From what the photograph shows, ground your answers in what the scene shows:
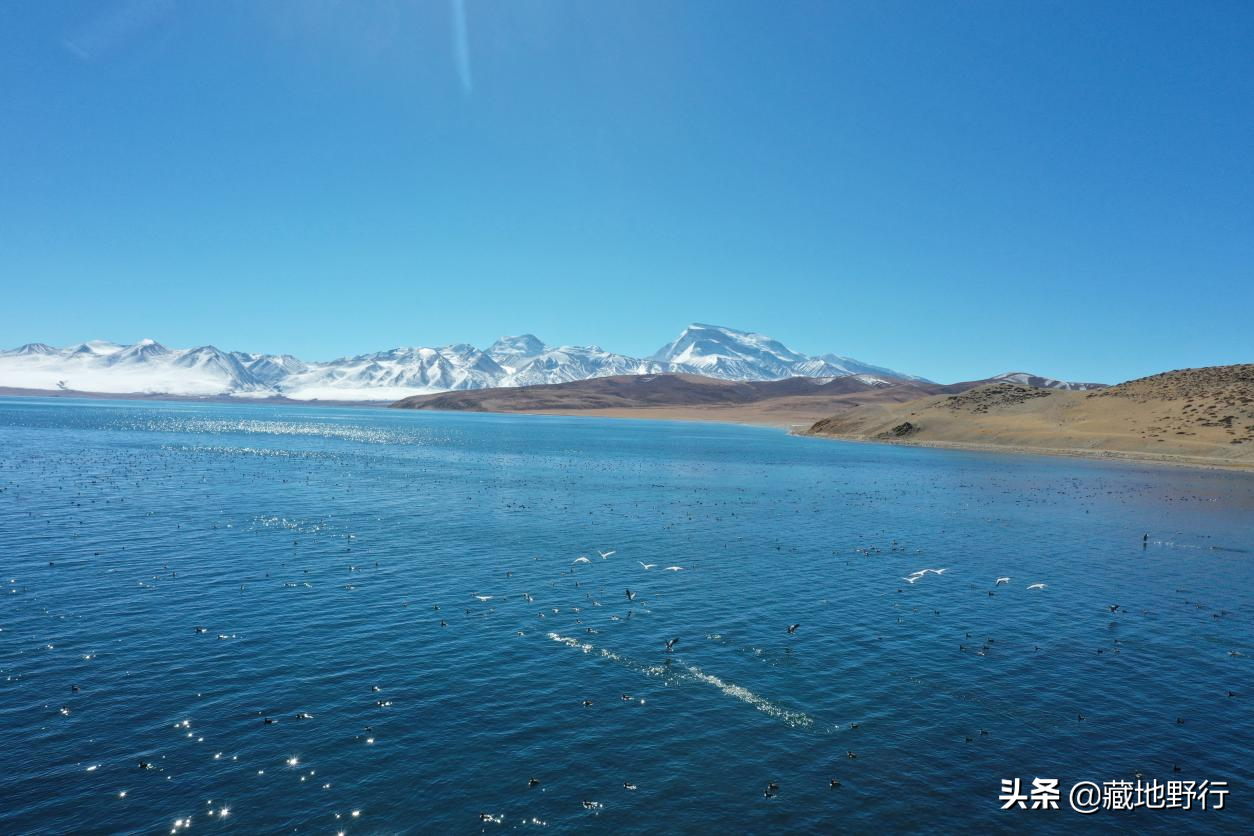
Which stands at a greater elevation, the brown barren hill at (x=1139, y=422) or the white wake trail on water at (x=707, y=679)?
the brown barren hill at (x=1139, y=422)

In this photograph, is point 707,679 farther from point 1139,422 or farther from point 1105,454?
point 1139,422

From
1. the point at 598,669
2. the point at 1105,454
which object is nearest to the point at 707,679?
the point at 598,669

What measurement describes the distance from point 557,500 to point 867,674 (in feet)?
182

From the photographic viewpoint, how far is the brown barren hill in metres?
141

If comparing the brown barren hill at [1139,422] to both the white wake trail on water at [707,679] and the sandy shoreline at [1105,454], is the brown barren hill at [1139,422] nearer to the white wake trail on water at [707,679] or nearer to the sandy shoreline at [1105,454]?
the sandy shoreline at [1105,454]

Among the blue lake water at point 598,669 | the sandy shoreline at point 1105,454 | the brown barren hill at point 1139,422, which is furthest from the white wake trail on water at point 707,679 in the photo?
the brown barren hill at point 1139,422

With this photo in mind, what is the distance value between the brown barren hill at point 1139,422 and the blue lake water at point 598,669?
87548mm

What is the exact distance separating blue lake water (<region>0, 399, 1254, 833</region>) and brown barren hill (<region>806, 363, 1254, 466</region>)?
8755 cm

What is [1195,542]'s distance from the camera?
208 feet

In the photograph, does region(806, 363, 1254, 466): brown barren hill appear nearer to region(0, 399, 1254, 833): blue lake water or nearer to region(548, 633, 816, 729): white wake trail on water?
region(0, 399, 1254, 833): blue lake water

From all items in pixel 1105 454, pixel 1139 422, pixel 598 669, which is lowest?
pixel 598 669

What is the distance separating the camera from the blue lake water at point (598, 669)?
22031 mm

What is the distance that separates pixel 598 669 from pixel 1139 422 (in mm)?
178486

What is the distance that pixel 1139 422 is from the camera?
162m
